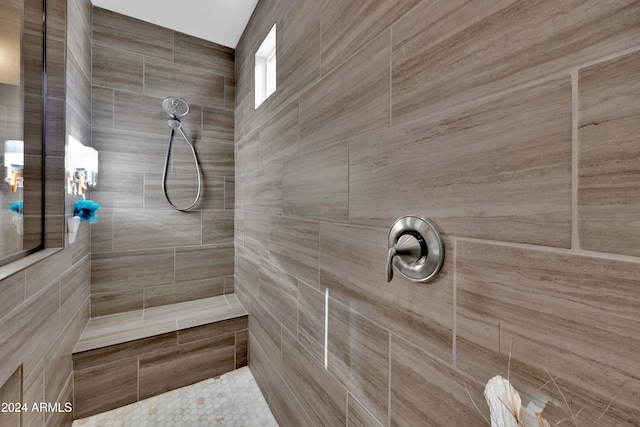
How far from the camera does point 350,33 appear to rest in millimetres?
887

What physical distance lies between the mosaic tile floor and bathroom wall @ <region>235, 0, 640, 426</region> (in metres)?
0.55

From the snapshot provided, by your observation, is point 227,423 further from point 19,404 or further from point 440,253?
point 440,253

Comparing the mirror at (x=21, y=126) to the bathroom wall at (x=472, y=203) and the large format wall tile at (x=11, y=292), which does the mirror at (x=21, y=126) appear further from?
the bathroom wall at (x=472, y=203)

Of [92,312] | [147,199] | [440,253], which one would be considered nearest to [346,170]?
[440,253]

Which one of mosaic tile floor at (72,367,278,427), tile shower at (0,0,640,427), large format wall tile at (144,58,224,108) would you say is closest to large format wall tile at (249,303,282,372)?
tile shower at (0,0,640,427)

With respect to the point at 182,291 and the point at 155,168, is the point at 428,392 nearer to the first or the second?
the point at 182,291

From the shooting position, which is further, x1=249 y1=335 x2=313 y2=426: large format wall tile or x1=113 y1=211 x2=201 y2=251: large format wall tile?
x1=113 y1=211 x2=201 y2=251: large format wall tile

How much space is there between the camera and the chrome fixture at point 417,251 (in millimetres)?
609

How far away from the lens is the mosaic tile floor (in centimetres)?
145

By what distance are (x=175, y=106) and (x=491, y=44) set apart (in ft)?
6.48

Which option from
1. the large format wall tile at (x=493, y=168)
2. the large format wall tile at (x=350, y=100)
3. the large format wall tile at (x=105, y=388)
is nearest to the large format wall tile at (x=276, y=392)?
the large format wall tile at (x=105, y=388)

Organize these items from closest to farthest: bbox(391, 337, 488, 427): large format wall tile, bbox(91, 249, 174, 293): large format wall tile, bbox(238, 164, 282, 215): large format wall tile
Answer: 1. bbox(391, 337, 488, 427): large format wall tile
2. bbox(238, 164, 282, 215): large format wall tile
3. bbox(91, 249, 174, 293): large format wall tile

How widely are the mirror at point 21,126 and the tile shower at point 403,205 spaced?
0.07m

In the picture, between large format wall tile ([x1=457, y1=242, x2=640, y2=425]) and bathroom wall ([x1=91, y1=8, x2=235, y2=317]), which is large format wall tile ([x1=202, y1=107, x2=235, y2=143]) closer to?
bathroom wall ([x1=91, y1=8, x2=235, y2=317])
